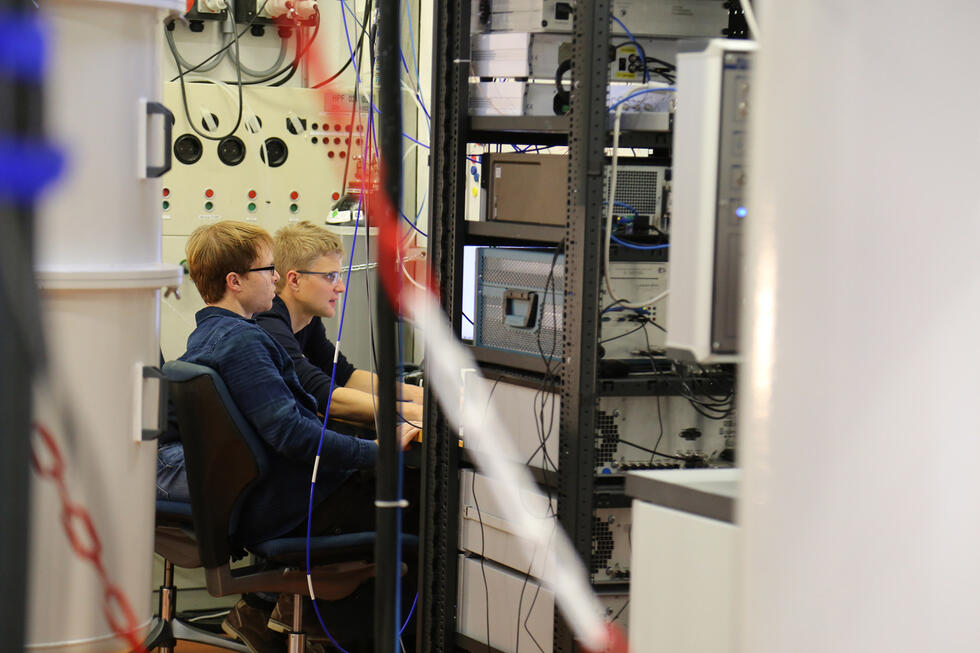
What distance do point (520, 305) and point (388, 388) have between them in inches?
74.7

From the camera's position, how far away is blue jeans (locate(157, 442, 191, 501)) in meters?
3.05

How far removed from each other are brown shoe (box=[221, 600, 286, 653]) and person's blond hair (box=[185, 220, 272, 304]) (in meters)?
0.92

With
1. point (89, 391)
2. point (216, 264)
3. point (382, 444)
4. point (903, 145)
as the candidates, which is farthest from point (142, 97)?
point (216, 264)

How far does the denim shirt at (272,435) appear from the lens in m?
2.93

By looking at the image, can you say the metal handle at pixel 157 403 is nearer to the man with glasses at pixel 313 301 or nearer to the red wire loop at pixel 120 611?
the red wire loop at pixel 120 611

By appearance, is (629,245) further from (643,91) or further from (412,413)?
(412,413)

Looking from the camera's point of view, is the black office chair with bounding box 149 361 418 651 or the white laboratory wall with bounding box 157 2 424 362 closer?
the black office chair with bounding box 149 361 418 651

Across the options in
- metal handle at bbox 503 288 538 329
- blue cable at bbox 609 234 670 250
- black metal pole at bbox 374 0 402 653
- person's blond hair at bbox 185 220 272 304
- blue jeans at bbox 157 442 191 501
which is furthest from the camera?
person's blond hair at bbox 185 220 272 304

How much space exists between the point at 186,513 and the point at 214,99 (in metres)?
1.88

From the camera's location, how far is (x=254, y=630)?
10.5ft

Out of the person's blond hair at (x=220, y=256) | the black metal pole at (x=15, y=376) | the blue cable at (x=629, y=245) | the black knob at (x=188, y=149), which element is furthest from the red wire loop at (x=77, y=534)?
the black knob at (x=188, y=149)

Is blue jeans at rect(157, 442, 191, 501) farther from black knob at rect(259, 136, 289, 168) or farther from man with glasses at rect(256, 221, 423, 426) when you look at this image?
black knob at rect(259, 136, 289, 168)

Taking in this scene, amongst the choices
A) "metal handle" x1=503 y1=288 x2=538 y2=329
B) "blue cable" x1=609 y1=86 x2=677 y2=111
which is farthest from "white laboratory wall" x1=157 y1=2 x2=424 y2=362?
"blue cable" x1=609 y1=86 x2=677 y2=111

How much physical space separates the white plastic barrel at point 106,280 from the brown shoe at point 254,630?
158cm
